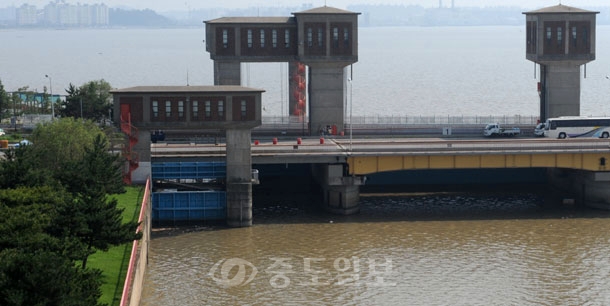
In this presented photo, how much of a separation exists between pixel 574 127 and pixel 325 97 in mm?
18868

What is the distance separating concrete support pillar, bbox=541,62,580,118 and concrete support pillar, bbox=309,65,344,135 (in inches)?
649

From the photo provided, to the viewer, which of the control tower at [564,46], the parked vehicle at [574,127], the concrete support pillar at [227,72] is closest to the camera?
the parked vehicle at [574,127]

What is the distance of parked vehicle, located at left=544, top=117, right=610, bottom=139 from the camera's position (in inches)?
3738

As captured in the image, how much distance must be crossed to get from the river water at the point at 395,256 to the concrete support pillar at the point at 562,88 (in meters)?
16.1

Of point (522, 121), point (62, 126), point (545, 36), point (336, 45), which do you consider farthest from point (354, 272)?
point (522, 121)

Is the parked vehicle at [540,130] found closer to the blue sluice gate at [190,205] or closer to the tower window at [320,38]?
the tower window at [320,38]

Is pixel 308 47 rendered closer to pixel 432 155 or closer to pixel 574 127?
pixel 432 155

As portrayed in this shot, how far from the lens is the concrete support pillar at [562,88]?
9888 cm

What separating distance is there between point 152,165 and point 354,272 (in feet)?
62.8

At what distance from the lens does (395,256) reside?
220 ft

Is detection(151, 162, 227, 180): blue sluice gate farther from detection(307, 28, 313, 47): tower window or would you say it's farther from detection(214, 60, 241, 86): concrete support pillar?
detection(307, 28, 313, 47): tower window

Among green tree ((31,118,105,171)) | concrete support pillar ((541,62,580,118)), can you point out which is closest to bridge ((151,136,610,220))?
green tree ((31,118,105,171))

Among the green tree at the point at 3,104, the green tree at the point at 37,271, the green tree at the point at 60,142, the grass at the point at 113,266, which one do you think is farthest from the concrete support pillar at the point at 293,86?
the green tree at the point at 37,271

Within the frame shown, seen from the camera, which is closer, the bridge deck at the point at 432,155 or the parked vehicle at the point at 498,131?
the bridge deck at the point at 432,155
